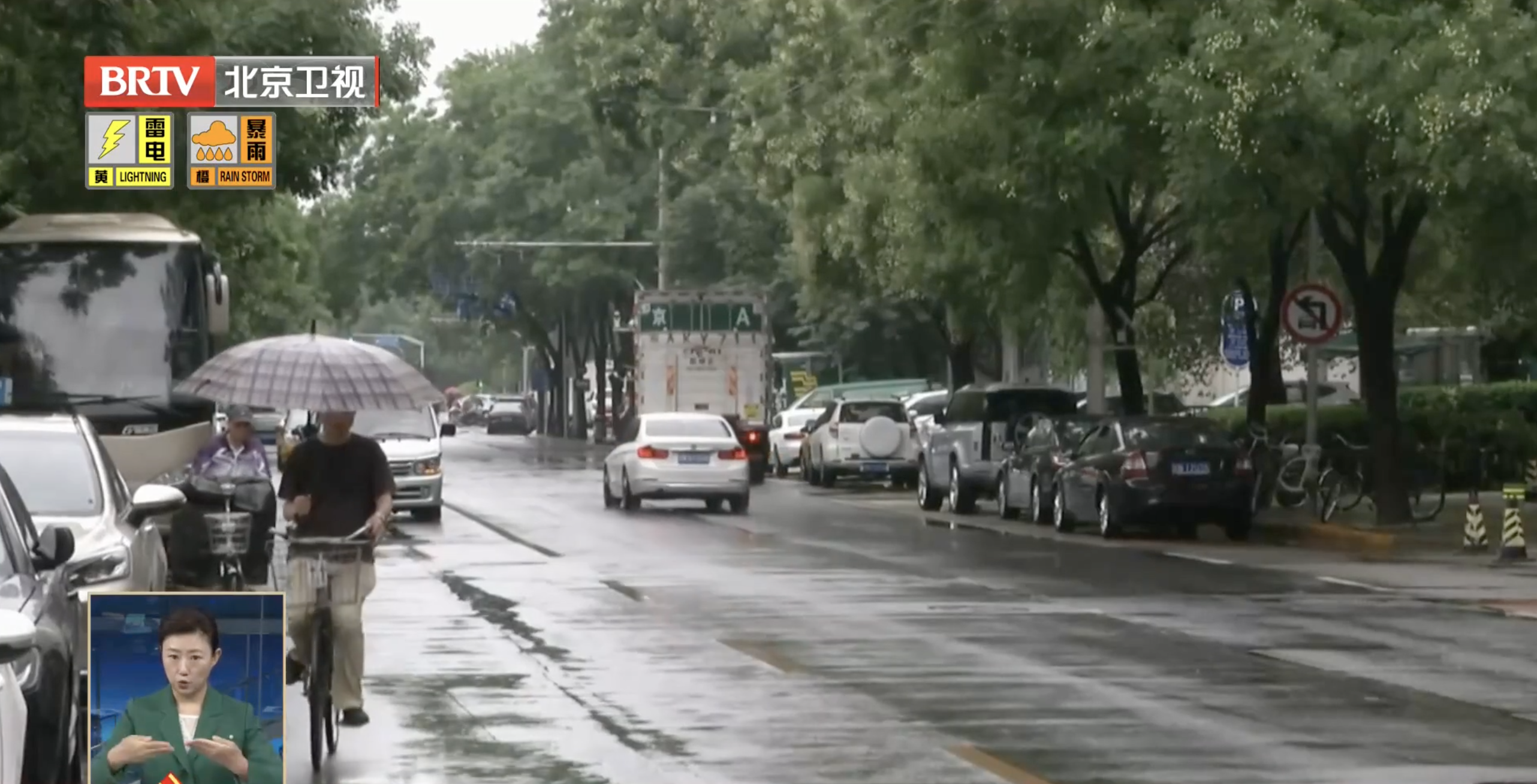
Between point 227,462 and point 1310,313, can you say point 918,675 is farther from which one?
point 1310,313

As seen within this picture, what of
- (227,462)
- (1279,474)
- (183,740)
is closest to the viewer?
(183,740)

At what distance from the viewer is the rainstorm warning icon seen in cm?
Result: 3291

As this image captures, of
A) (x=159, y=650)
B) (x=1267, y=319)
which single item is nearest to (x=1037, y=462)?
(x=1267, y=319)

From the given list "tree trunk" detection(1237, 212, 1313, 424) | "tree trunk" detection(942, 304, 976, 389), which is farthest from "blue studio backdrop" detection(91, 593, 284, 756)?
"tree trunk" detection(942, 304, 976, 389)

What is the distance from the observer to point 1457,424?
40938 millimetres

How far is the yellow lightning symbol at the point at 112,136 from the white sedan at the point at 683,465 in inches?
357

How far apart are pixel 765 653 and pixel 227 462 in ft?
21.5

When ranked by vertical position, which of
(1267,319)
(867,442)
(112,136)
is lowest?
(867,442)

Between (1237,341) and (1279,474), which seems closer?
(1279,474)

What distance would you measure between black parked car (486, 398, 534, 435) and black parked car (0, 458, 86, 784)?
9499 cm

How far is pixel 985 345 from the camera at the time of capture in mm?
58312

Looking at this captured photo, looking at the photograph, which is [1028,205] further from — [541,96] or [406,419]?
[541,96]

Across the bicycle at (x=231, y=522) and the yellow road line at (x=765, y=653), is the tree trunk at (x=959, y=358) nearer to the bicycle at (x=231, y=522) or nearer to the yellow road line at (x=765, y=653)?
the bicycle at (x=231, y=522)

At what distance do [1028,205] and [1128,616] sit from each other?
12.9 meters
